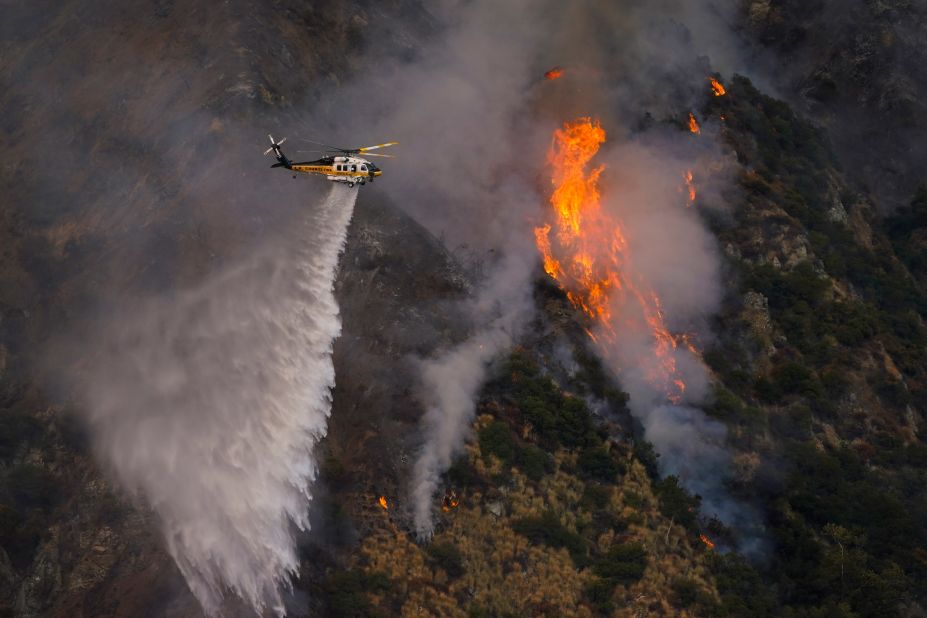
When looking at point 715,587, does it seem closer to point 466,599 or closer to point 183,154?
point 466,599

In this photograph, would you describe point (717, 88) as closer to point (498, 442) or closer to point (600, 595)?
point (498, 442)

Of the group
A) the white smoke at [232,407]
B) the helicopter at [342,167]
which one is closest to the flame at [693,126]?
the white smoke at [232,407]

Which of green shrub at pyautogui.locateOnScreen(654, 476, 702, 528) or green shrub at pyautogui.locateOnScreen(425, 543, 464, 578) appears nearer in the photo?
green shrub at pyautogui.locateOnScreen(425, 543, 464, 578)

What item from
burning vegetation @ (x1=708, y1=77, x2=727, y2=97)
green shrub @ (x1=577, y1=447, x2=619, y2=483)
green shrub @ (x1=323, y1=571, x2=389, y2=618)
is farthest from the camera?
burning vegetation @ (x1=708, y1=77, x2=727, y2=97)

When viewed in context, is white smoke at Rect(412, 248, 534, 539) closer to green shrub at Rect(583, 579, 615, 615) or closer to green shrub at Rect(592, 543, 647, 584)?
green shrub at Rect(583, 579, 615, 615)

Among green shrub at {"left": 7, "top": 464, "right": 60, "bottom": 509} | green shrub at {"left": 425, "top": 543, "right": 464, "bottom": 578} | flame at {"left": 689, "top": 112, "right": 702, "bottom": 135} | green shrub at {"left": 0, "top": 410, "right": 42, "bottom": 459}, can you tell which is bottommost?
green shrub at {"left": 0, "top": 410, "right": 42, "bottom": 459}

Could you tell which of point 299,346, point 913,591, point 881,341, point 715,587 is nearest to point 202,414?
point 299,346

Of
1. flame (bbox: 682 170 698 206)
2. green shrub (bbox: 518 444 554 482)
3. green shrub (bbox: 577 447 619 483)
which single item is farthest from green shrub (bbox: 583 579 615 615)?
flame (bbox: 682 170 698 206)

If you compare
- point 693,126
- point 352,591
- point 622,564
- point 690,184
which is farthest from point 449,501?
point 693,126

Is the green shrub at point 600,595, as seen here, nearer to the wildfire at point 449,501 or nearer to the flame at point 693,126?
the wildfire at point 449,501
